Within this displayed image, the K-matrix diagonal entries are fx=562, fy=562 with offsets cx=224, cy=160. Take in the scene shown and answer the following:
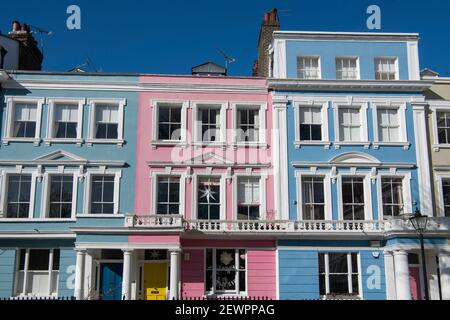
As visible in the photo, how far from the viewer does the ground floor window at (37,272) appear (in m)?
23.0

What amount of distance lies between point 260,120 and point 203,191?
13.7ft

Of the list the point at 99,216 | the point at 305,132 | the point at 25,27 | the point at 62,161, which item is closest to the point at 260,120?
the point at 305,132

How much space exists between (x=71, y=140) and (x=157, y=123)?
3.81 meters

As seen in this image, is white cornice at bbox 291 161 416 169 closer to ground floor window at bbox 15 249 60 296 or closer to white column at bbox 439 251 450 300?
white column at bbox 439 251 450 300

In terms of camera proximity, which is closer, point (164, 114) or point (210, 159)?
point (210, 159)

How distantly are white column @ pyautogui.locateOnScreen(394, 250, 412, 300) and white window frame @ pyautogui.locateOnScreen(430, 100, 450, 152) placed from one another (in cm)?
572

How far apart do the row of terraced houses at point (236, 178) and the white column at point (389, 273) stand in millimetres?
46

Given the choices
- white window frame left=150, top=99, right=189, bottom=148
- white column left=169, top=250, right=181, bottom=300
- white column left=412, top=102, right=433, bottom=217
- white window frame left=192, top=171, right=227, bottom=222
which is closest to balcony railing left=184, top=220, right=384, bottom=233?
white window frame left=192, top=171, right=227, bottom=222

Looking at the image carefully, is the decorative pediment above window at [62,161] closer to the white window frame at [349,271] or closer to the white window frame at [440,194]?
the white window frame at [349,271]

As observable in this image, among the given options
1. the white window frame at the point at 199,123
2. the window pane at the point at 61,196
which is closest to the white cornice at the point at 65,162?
the window pane at the point at 61,196

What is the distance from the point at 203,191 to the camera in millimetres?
24672

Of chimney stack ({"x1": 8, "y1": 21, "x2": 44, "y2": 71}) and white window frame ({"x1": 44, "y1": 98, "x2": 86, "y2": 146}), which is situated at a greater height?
chimney stack ({"x1": 8, "y1": 21, "x2": 44, "y2": 71})

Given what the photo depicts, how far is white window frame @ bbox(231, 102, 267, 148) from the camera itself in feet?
82.4

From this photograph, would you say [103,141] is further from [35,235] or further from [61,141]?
[35,235]
